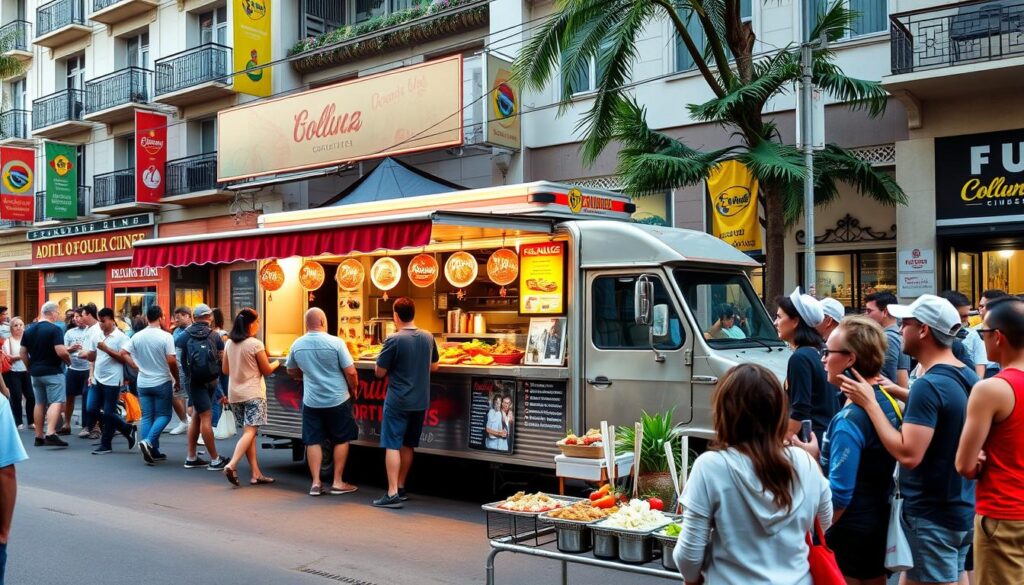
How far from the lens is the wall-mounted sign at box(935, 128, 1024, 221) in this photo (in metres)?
13.5

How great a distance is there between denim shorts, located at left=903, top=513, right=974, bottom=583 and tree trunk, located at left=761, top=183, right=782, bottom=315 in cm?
844

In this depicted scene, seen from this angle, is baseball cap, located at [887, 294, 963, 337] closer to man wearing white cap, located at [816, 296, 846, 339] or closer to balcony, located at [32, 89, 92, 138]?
man wearing white cap, located at [816, 296, 846, 339]

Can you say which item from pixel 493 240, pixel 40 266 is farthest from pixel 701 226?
pixel 40 266

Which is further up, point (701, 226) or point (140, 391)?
point (701, 226)

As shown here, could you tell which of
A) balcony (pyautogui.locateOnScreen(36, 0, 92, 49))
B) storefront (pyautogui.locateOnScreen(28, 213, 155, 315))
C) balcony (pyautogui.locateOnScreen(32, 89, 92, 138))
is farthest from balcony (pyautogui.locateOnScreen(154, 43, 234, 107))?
balcony (pyautogui.locateOnScreen(36, 0, 92, 49))

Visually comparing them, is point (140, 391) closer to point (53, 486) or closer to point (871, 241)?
point (53, 486)

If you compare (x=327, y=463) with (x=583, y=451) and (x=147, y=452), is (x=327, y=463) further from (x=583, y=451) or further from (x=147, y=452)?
(x=583, y=451)

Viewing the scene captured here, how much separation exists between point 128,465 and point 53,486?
1562 millimetres

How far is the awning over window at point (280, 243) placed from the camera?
9.41 meters

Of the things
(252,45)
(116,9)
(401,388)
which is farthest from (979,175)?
(116,9)

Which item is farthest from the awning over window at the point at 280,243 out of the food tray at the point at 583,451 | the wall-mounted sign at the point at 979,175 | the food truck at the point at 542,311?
the wall-mounted sign at the point at 979,175

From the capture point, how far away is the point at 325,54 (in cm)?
2288

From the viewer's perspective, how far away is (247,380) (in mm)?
10672

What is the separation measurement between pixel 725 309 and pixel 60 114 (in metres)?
29.2
